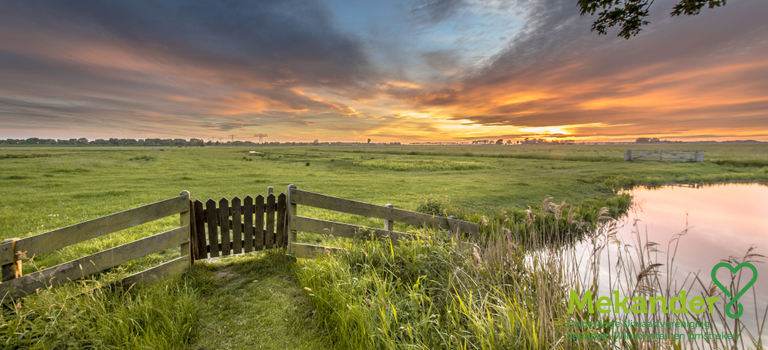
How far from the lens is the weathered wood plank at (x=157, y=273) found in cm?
471

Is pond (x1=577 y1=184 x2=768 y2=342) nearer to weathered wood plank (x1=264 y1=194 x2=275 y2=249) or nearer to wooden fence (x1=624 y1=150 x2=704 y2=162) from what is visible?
weathered wood plank (x1=264 y1=194 x2=275 y2=249)

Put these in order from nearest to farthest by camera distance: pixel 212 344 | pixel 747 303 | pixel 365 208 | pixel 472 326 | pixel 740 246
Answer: pixel 472 326
pixel 212 344
pixel 365 208
pixel 747 303
pixel 740 246

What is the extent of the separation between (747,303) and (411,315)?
9134 millimetres

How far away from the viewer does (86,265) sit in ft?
14.1

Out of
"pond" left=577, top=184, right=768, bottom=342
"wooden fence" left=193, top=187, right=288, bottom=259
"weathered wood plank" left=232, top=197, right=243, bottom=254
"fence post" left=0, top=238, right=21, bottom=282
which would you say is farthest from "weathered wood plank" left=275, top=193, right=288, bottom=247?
"pond" left=577, top=184, right=768, bottom=342

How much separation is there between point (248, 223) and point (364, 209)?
2.57 m

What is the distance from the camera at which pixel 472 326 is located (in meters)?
3.51

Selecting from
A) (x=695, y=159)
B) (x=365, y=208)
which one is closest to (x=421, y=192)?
(x=365, y=208)

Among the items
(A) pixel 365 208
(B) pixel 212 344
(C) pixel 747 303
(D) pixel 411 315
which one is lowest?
(C) pixel 747 303

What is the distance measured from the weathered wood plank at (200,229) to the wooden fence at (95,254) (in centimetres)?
42

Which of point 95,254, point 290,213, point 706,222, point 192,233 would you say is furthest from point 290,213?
point 706,222

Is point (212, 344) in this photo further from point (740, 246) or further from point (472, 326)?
point (740, 246)

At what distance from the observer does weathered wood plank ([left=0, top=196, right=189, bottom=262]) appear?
3.89 m

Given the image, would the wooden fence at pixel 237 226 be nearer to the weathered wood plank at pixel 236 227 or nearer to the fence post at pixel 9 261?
the weathered wood plank at pixel 236 227
